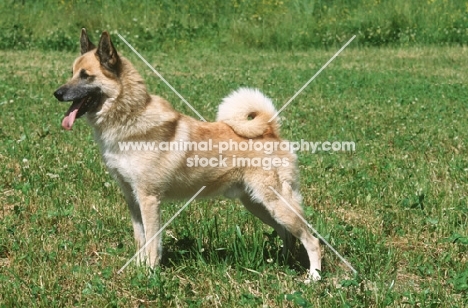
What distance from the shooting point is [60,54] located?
575 inches

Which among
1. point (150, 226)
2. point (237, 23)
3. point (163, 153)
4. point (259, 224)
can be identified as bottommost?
point (237, 23)

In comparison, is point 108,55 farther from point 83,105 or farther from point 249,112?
point 249,112

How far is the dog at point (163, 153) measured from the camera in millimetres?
4027

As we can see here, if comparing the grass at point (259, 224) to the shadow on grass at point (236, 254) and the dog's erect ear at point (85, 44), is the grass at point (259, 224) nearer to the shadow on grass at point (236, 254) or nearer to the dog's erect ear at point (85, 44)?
the shadow on grass at point (236, 254)

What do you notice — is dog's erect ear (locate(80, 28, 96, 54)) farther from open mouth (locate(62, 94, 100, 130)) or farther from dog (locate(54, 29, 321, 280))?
open mouth (locate(62, 94, 100, 130))

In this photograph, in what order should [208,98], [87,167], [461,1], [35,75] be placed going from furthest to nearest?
1. [461,1]
2. [35,75]
3. [208,98]
4. [87,167]

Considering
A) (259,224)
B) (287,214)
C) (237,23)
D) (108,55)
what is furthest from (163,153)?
(237,23)

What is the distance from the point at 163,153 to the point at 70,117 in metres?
0.62

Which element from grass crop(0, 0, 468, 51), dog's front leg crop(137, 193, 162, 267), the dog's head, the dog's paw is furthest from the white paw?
grass crop(0, 0, 468, 51)

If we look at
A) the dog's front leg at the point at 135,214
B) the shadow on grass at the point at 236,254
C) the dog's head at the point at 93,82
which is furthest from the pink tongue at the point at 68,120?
the shadow on grass at the point at 236,254

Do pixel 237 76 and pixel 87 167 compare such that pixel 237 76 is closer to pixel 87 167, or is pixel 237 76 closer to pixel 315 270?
pixel 87 167

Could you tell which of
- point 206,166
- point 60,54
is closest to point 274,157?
point 206,166

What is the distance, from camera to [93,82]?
13.3 ft

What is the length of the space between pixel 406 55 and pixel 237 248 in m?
11.9
